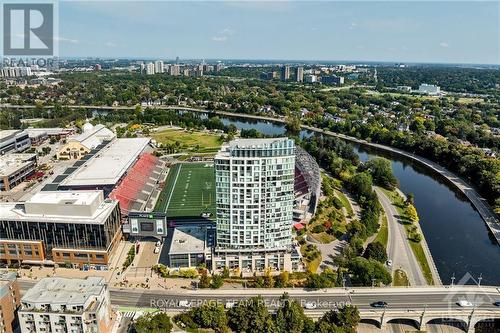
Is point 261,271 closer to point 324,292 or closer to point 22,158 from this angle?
point 324,292

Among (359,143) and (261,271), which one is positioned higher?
(359,143)

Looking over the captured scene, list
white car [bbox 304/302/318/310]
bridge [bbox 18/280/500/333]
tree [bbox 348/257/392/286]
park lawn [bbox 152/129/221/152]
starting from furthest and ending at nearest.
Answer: park lawn [bbox 152/129/221/152] → tree [bbox 348/257/392/286] → white car [bbox 304/302/318/310] → bridge [bbox 18/280/500/333]

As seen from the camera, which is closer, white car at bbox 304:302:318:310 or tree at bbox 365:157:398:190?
white car at bbox 304:302:318:310

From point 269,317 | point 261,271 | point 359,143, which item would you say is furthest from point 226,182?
point 359,143

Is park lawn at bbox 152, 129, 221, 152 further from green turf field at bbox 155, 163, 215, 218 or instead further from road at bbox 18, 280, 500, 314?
road at bbox 18, 280, 500, 314

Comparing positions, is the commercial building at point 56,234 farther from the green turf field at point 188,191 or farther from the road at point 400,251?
the road at point 400,251

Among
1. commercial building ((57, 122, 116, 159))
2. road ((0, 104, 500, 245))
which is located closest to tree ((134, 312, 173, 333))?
road ((0, 104, 500, 245))

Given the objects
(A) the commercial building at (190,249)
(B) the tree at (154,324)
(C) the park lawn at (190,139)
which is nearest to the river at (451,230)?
(A) the commercial building at (190,249)
